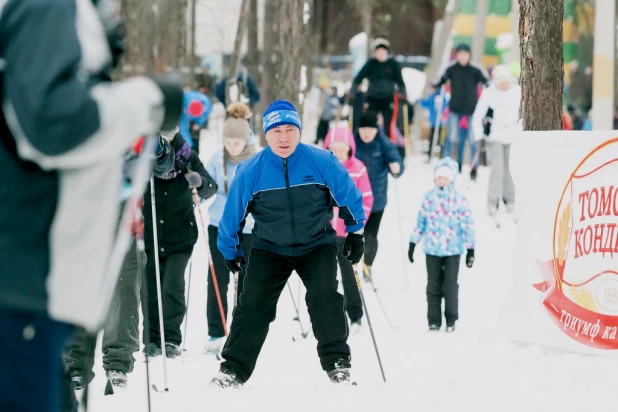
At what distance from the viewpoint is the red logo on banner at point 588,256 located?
6762 millimetres

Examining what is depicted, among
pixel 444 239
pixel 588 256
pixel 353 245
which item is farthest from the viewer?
pixel 444 239

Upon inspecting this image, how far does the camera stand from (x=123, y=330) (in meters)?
6.55

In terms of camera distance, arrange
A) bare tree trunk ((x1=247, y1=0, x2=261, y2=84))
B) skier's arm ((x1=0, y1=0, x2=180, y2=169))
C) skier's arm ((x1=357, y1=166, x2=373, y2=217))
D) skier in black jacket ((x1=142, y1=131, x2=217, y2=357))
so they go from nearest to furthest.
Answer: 1. skier's arm ((x1=0, y1=0, x2=180, y2=169))
2. skier in black jacket ((x1=142, y1=131, x2=217, y2=357))
3. skier's arm ((x1=357, y1=166, x2=373, y2=217))
4. bare tree trunk ((x1=247, y1=0, x2=261, y2=84))

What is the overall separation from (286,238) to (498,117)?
845 cm

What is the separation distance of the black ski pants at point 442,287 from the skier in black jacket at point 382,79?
6.53 m

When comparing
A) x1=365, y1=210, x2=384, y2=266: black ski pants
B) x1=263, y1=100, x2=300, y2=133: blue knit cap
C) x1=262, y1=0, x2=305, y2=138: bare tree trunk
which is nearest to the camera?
x1=263, y1=100, x2=300, y2=133: blue knit cap

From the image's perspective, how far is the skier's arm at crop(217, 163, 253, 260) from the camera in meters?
6.10

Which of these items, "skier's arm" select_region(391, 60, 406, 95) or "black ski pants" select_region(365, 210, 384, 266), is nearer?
"black ski pants" select_region(365, 210, 384, 266)

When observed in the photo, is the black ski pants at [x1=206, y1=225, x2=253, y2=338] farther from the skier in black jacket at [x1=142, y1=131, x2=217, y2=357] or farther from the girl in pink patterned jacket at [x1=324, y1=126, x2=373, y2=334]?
the girl in pink patterned jacket at [x1=324, y1=126, x2=373, y2=334]

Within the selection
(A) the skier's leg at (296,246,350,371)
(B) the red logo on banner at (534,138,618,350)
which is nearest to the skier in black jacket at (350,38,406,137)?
(B) the red logo on banner at (534,138,618,350)

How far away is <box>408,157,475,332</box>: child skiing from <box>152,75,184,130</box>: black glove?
6.50 meters

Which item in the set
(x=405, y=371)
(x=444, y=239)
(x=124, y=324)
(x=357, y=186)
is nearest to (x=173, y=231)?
(x=124, y=324)

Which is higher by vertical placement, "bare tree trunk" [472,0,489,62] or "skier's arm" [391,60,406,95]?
"bare tree trunk" [472,0,489,62]

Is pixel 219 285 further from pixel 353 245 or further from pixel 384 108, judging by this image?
pixel 384 108
